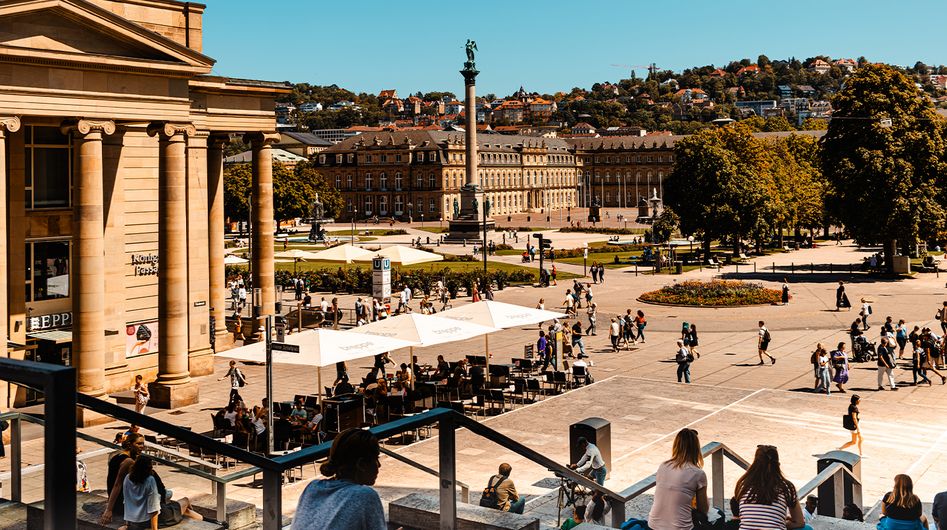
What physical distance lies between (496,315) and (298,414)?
27.8 ft

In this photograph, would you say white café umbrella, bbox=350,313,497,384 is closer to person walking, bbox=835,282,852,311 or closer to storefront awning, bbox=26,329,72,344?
storefront awning, bbox=26,329,72,344

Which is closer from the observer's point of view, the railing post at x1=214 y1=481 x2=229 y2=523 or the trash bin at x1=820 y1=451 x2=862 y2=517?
the railing post at x1=214 y1=481 x2=229 y2=523

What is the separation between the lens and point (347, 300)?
58.6 m

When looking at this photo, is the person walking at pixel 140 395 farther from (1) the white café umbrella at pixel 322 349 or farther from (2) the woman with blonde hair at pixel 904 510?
(2) the woman with blonde hair at pixel 904 510

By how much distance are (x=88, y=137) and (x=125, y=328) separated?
6662 mm

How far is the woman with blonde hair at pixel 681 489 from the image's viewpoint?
8680 millimetres

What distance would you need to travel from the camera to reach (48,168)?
91.9 ft

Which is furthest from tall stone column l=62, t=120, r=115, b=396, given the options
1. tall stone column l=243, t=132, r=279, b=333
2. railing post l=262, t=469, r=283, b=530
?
railing post l=262, t=469, r=283, b=530

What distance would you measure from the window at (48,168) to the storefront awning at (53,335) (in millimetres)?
3539

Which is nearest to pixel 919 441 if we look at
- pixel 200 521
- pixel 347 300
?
pixel 200 521

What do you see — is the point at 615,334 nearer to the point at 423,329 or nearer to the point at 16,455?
the point at 423,329

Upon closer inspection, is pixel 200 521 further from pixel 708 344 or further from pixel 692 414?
pixel 708 344

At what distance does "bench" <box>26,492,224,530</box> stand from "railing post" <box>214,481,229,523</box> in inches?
5.8

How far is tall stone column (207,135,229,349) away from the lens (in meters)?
36.3
